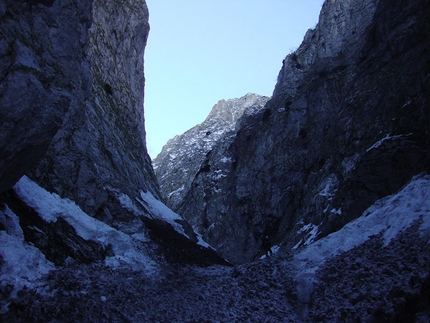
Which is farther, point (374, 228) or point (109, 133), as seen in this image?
point (109, 133)

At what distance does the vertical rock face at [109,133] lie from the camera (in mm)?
19766

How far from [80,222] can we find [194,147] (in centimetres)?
7995

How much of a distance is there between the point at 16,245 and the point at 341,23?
162 ft

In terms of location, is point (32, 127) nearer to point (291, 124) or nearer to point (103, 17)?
point (103, 17)

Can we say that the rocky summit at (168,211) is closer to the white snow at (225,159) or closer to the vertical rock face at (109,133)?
the vertical rock face at (109,133)

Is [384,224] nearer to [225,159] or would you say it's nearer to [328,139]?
[328,139]

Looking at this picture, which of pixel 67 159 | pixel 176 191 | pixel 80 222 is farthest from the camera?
pixel 176 191

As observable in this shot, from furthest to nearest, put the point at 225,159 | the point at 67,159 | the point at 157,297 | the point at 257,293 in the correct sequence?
the point at 225,159
the point at 67,159
the point at 257,293
the point at 157,297

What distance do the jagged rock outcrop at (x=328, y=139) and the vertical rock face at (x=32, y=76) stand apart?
17593 millimetres

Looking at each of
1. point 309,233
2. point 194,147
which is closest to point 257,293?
point 309,233

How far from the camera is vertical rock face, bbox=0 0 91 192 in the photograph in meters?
10.9

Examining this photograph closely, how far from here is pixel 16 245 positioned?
11.6 meters

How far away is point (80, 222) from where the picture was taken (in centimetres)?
1642

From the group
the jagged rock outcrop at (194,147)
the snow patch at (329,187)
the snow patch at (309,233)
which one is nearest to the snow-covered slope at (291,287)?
the snow patch at (309,233)
